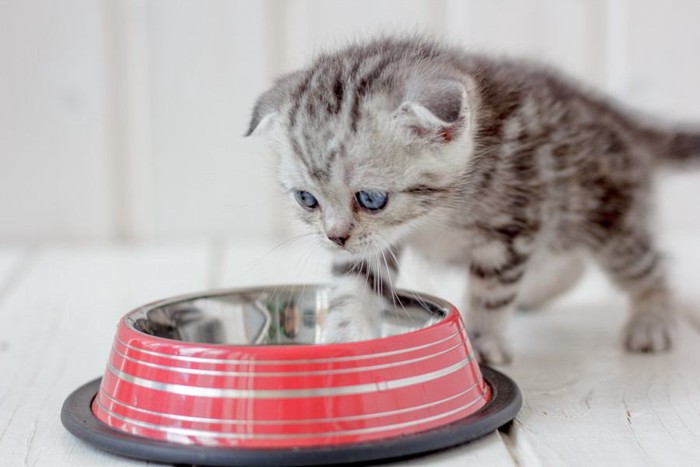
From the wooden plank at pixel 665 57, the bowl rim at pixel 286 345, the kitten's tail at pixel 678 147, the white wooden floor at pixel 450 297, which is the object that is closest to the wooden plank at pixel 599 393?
the white wooden floor at pixel 450 297

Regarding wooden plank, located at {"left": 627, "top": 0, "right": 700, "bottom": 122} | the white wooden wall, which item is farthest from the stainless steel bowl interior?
wooden plank, located at {"left": 627, "top": 0, "right": 700, "bottom": 122}

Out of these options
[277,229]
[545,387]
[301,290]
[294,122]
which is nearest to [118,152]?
[277,229]

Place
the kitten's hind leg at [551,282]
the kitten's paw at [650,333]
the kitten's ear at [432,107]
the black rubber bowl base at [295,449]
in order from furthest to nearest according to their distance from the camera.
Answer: the kitten's hind leg at [551,282] → the kitten's paw at [650,333] → the kitten's ear at [432,107] → the black rubber bowl base at [295,449]

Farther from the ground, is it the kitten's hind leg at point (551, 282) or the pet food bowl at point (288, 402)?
the pet food bowl at point (288, 402)

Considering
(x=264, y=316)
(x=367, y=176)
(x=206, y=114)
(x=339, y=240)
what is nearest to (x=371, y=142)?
(x=367, y=176)

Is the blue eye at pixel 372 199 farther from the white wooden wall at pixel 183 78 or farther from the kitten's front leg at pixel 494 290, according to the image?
the white wooden wall at pixel 183 78

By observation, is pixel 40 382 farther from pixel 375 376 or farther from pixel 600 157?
pixel 600 157
